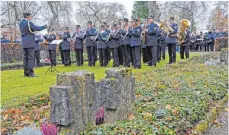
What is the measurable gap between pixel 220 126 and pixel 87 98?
110 inches

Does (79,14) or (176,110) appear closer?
(176,110)

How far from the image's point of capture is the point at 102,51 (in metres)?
16.8

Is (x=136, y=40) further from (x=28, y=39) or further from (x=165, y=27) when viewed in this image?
(x=28, y=39)

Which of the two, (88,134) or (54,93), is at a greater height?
(54,93)

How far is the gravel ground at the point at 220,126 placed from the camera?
6.03 m

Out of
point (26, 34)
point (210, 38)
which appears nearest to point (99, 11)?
point (210, 38)

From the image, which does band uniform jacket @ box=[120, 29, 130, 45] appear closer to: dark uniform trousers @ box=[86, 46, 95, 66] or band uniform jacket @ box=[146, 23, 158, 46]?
band uniform jacket @ box=[146, 23, 158, 46]

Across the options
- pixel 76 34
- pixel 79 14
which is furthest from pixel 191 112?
pixel 79 14

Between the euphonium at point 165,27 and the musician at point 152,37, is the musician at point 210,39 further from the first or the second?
the musician at point 152,37

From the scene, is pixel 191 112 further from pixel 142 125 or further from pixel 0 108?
pixel 0 108

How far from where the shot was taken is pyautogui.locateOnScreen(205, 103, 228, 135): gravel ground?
603 centimetres

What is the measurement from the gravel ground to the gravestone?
4.87 ft

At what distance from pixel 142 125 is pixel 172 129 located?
1.49 ft

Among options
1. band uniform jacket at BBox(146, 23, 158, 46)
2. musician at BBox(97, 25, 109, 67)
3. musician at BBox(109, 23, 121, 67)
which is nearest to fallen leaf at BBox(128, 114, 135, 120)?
band uniform jacket at BBox(146, 23, 158, 46)
